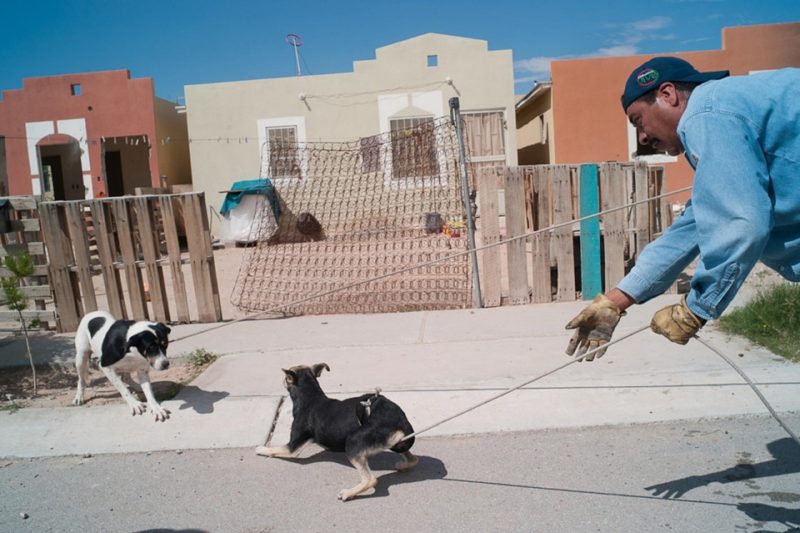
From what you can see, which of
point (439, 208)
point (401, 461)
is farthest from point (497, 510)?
point (439, 208)

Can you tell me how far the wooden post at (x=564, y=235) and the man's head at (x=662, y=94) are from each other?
5121mm

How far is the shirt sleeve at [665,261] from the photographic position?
3.04m

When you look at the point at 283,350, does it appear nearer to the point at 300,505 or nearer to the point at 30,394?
the point at 30,394

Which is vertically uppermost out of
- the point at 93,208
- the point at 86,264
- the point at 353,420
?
the point at 93,208

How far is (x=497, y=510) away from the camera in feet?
11.1

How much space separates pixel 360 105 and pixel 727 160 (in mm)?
15970

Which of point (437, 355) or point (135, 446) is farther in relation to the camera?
point (437, 355)

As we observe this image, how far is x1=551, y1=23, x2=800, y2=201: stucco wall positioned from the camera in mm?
16688

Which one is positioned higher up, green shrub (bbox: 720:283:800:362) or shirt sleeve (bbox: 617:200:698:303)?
shirt sleeve (bbox: 617:200:698:303)

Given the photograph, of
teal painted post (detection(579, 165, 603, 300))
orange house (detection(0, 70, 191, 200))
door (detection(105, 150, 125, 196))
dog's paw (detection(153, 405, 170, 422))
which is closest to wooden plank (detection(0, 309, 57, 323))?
dog's paw (detection(153, 405, 170, 422))

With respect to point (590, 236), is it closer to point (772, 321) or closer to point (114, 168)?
point (772, 321)

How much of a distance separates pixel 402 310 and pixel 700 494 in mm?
4925

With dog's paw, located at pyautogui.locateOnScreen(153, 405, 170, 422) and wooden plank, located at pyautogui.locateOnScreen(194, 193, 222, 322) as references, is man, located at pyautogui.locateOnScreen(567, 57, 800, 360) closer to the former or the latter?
dog's paw, located at pyautogui.locateOnScreen(153, 405, 170, 422)

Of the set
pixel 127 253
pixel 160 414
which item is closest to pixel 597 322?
pixel 160 414
